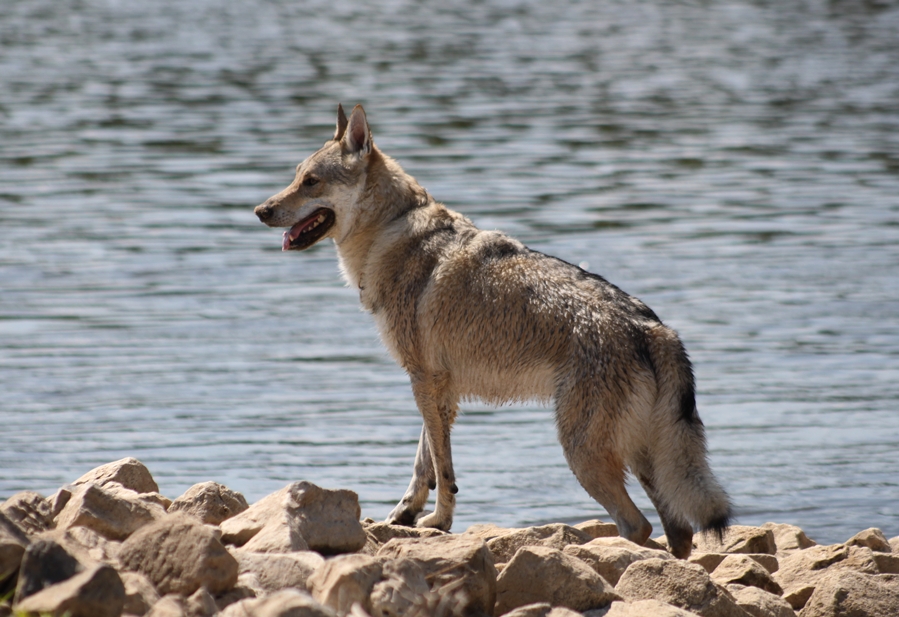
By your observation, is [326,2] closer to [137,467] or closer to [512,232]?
[512,232]

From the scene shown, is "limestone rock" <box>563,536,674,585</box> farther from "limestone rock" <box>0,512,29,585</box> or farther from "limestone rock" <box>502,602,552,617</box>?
"limestone rock" <box>0,512,29,585</box>

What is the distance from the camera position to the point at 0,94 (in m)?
25.4

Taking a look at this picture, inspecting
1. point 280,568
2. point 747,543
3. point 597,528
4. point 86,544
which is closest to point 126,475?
point 86,544

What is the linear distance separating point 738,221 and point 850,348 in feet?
15.8

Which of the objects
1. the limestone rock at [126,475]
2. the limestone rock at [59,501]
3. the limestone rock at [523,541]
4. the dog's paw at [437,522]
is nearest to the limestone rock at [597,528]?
the dog's paw at [437,522]

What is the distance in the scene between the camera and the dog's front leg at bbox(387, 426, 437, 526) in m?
7.43

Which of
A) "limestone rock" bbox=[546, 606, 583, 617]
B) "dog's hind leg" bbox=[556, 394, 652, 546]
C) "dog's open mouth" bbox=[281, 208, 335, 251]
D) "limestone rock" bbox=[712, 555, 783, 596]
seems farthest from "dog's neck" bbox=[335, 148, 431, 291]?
"limestone rock" bbox=[546, 606, 583, 617]

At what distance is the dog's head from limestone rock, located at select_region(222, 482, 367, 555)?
211cm

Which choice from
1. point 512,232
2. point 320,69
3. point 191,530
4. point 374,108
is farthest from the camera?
point 320,69

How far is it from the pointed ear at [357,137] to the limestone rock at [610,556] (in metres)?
2.71

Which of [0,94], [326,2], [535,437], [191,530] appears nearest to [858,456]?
[535,437]

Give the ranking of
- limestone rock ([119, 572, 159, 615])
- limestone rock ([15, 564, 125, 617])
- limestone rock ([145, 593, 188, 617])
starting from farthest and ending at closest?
limestone rock ([119, 572, 159, 615]), limestone rock ([145, 593, 188, 617]), limestone rock ([15, 564, 125, 617])

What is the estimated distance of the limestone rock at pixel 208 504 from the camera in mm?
6305

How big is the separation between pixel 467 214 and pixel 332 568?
35.9 ft
